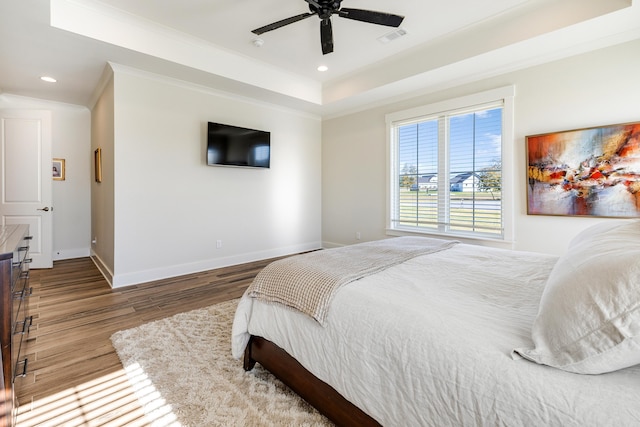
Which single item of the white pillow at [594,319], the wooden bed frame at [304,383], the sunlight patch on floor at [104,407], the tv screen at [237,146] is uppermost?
the tv screen at [237,146]

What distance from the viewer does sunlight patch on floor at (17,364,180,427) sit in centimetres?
150

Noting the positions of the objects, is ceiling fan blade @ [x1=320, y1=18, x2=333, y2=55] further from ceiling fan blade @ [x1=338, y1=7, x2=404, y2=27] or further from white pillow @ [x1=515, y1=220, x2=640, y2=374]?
white pillow @ [x1=515, y1=220, x2=640, y2=374]

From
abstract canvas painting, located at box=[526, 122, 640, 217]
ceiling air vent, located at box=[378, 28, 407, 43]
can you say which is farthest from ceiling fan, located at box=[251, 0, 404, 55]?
abstract canvas painting, located at box=[526, 122, 640, 217]

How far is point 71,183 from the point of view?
197 inches

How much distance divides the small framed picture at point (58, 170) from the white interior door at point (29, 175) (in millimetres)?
724

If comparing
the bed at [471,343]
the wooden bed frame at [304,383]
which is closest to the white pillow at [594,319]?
the bed at [471,343]

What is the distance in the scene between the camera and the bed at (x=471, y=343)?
74cm

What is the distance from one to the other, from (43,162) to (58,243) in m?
1.46

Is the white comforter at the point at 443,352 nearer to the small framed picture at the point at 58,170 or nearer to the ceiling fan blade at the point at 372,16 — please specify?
the ceiling fan blade at the point at 372,16

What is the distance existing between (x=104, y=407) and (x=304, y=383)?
1093mm

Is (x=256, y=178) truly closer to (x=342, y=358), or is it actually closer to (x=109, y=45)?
(x=109, y=45)

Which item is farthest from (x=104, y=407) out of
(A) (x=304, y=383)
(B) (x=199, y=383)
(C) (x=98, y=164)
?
(C) (x=98, y=164)

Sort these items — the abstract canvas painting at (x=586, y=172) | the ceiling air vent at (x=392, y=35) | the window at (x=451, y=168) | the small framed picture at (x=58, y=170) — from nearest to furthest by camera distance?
1. the abstract canvas painting at (x=586, y=172)
2. the ceiling air vent at (x=392, y=35)
3. the window at (x=451, y=168)
4. the small framed picture at (x=58, y=170)

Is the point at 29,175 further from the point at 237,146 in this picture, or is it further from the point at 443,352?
the point at 443,352
